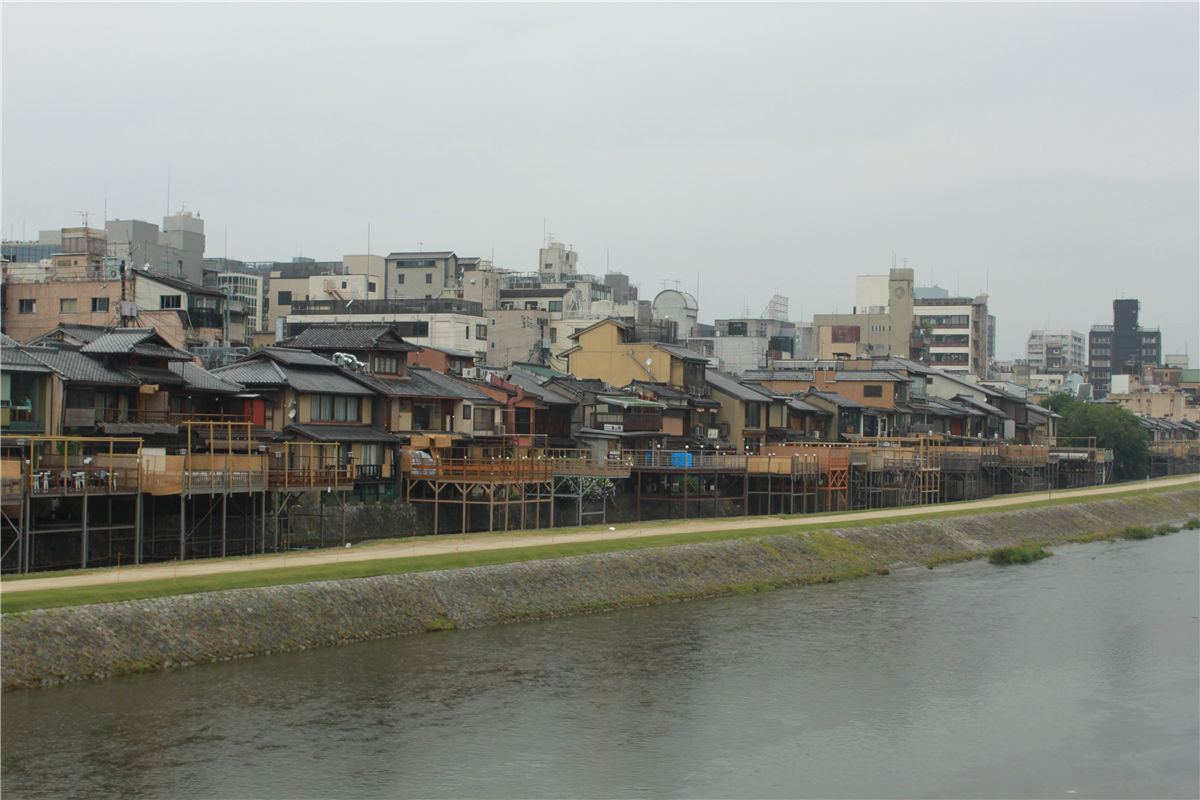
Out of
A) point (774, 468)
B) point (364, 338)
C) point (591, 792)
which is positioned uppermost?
point (364, 338)

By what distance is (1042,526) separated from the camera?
74.8m

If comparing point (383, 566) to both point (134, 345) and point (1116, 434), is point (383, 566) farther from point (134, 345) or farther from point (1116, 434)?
point (1116, 434)

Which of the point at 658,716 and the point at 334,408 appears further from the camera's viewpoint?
the point at 334,408

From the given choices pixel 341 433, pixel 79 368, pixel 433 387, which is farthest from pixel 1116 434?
pixel 79 368

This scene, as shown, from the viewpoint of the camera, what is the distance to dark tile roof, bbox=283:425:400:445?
53531 mm

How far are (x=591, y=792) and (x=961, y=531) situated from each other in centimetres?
4579

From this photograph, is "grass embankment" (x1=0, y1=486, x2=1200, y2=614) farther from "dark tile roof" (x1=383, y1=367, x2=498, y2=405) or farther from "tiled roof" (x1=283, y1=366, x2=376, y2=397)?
"dark tile roof" (x1=383, y1=367, x2=498, y2=405)

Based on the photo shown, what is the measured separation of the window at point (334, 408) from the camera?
181ft

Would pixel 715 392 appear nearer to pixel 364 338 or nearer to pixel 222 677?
pixel 364 338

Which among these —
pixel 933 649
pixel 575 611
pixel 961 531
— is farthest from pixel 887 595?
pixel 961 531

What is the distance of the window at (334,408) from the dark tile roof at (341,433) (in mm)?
450

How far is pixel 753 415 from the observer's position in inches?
3339

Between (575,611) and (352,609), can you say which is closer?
(352,609)

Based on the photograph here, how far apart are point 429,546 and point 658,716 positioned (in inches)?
710
